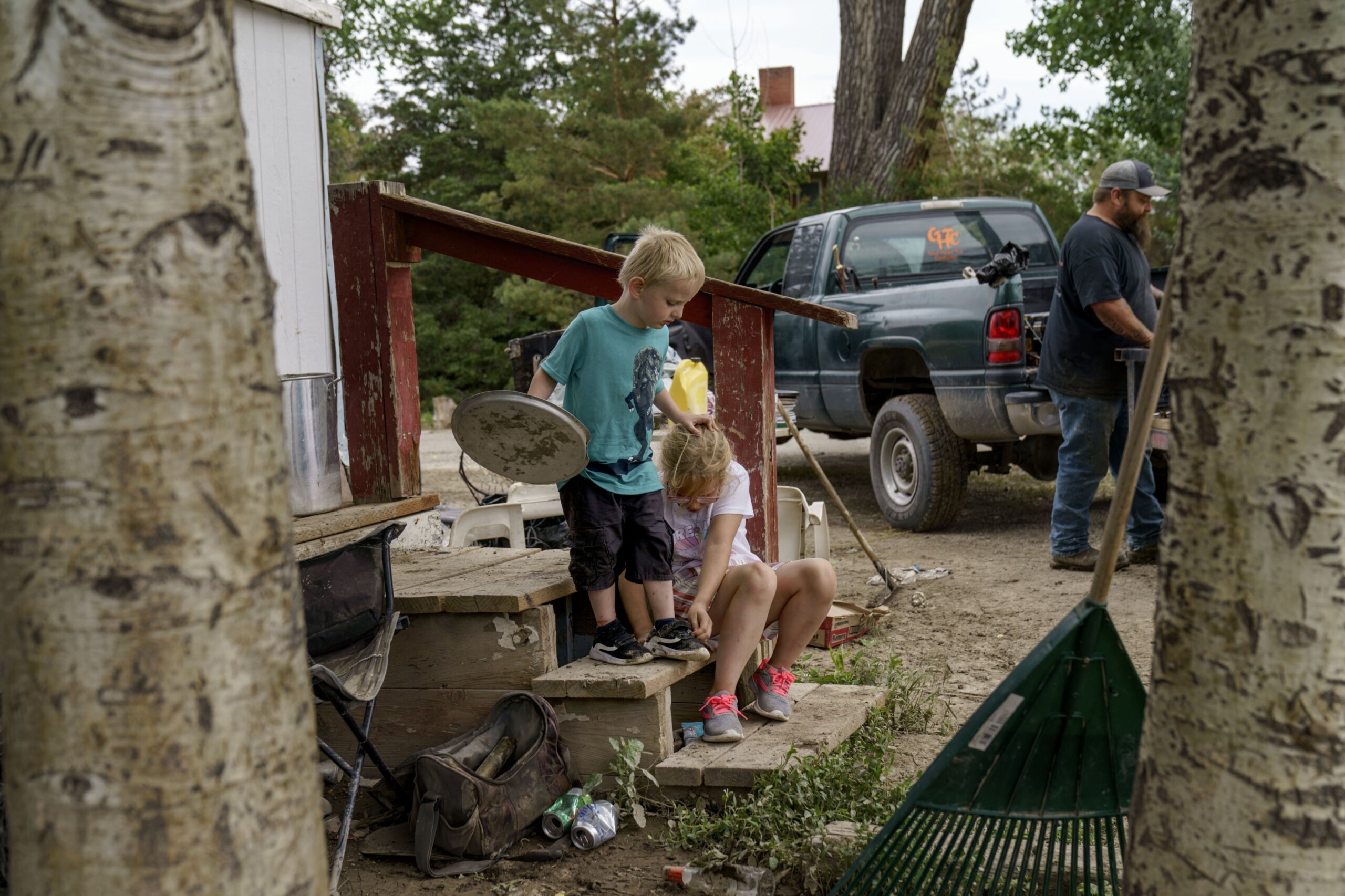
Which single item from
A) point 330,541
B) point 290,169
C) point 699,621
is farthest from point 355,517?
point 290,169

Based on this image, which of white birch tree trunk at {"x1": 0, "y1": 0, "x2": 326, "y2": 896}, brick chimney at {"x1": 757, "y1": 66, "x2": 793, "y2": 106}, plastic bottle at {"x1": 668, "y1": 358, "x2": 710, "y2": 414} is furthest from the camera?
brick chimney at {"x1": 757, "y1": 66, "x2": 793, "y2": 106}

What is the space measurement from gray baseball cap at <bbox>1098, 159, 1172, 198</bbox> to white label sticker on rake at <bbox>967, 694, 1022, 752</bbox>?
4.05 meters

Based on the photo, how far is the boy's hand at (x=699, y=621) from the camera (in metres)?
3.51

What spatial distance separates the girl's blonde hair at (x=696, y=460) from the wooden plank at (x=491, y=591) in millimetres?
452

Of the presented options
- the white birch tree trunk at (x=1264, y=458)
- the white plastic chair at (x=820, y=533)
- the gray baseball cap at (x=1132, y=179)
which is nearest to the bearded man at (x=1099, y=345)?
the gray baseball cap at (x=1132, y=179)

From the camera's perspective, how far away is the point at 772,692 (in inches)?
144

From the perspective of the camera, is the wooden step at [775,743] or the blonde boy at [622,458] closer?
the wooden step at [775,743]

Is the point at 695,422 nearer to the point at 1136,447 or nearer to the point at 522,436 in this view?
the point at 522,436

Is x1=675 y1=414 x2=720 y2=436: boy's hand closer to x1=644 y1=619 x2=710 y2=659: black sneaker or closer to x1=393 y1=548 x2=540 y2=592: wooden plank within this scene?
x1=644 y1=619 x2=710 y2=659: black sneaker

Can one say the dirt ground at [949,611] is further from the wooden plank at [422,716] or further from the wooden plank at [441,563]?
the wooden plank at [441,563]

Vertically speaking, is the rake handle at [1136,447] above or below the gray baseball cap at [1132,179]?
below

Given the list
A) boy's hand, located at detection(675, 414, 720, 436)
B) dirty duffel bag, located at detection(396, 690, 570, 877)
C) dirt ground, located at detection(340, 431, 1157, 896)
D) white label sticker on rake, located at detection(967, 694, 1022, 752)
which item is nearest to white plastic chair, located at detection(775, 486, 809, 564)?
dirt ground, located at detection(340, 431, 1157, 896)

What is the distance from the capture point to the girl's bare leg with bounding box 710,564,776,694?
3527 mm

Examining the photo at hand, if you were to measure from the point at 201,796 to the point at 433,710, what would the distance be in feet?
7.85
